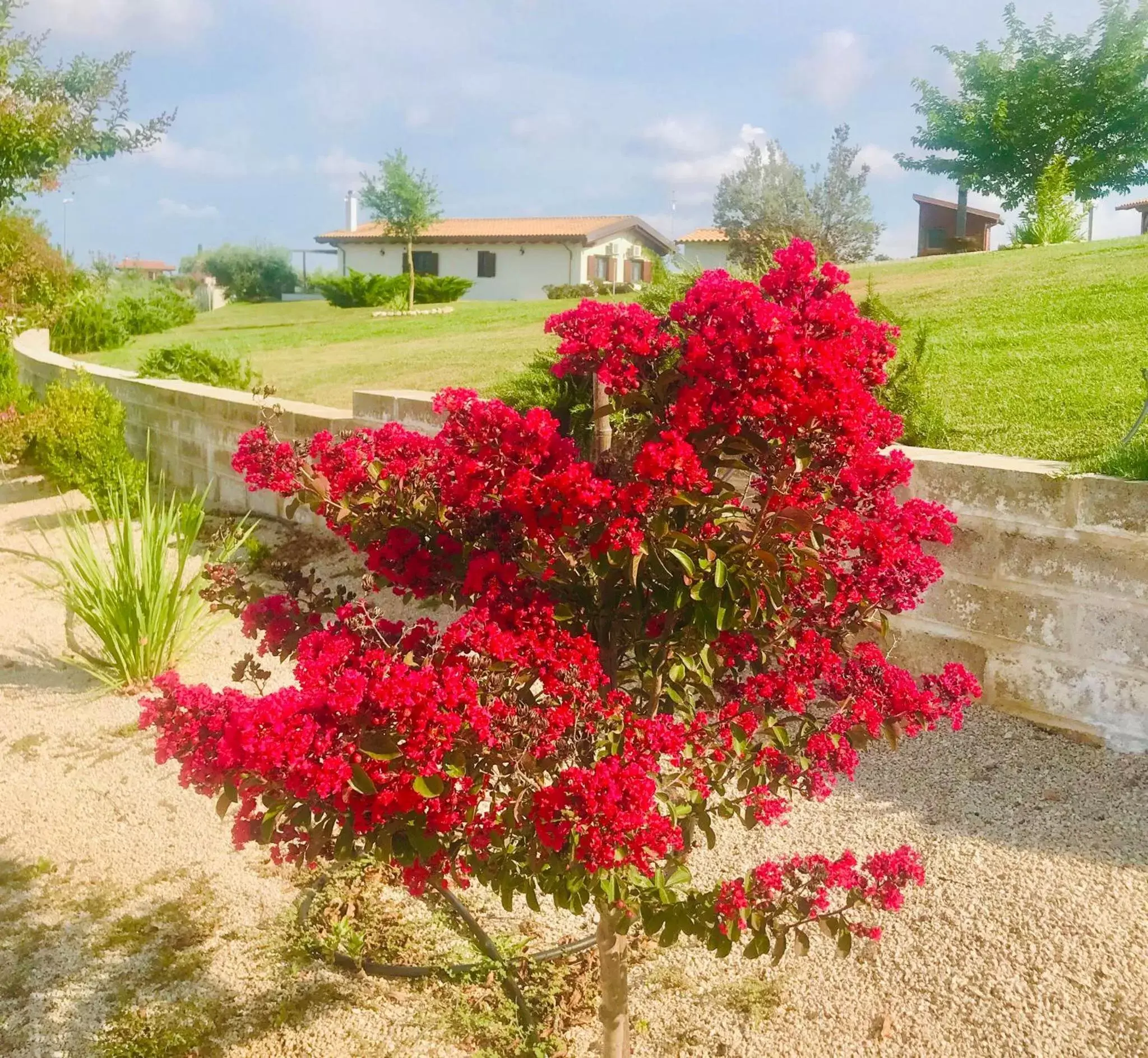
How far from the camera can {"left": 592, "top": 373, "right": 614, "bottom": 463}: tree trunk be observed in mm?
2213

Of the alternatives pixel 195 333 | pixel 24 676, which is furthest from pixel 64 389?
pixel 195 333

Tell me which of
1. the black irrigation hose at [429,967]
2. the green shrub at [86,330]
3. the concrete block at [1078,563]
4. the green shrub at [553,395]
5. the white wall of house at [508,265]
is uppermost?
the white wall of house at [508,265]

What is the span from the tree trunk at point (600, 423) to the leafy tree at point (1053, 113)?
3181 cm

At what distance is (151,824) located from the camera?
404 centimetres

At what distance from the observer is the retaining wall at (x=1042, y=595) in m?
3.85

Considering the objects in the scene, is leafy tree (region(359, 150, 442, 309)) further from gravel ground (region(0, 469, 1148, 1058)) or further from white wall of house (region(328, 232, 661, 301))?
gravel ground (region(0, 469, 1148, 1058))

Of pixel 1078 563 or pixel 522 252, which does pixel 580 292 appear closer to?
pixel 522 252

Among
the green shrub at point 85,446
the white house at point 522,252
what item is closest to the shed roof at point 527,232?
the white house at point 522,252

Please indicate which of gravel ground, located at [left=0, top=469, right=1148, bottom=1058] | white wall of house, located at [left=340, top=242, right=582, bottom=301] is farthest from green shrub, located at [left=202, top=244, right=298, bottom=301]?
gravel ground, located at [left=0, top=469, right=1148, bottom=1058]

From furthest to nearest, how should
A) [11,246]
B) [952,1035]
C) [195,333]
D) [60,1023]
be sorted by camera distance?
[195,333], [11,246], [60,1023], [952,1035]

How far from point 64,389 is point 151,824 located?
6.78 meters

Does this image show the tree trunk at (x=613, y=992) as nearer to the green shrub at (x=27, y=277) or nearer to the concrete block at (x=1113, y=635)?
the concrete block at (x=1113, y=635)

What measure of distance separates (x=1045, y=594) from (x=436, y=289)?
105 feet

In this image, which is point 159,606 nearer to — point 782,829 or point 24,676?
point 24,676
